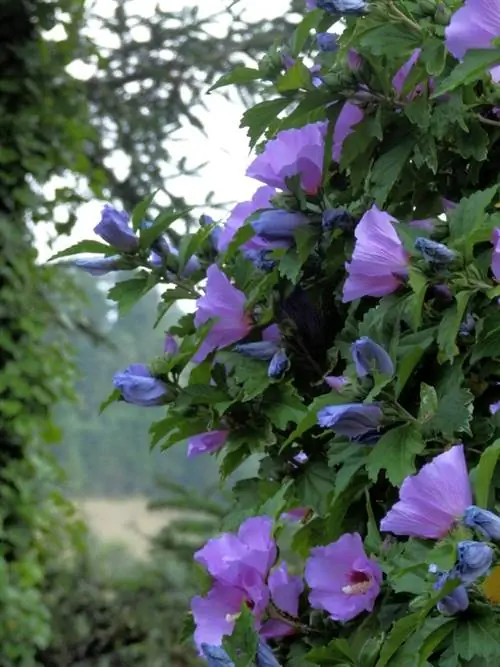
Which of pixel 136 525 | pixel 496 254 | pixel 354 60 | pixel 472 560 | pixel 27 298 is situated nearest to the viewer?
pixel 472 560

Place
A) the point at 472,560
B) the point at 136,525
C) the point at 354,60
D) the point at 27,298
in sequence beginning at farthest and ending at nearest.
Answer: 1. the point at 136,525
2. the point at 27,298
3. the point at 354,60
4. the point at 472,560

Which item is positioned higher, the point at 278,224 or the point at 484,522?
Answer: the point at 278,224

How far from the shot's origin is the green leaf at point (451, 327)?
0.54m

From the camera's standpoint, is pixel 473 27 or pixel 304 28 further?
pixel 304 28

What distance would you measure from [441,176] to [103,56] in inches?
102

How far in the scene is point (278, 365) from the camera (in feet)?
2.19

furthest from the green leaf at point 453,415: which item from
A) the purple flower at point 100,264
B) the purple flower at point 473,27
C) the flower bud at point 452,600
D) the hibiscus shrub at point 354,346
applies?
the purple flower at point 100,264

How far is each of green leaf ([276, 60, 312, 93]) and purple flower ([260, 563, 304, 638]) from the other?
0.37 meters

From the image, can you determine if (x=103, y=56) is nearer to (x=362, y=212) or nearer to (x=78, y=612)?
(x=78, y=612)

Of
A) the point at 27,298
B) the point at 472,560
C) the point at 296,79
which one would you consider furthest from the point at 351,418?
the point at 27,298

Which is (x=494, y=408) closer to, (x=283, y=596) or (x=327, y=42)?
(x=283, y=596)

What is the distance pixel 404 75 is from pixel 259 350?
24 centimetres

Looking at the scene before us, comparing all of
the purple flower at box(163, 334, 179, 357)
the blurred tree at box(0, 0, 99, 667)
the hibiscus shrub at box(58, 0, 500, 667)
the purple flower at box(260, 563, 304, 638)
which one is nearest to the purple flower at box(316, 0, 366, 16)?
the hibiscus shrub at box(58, 0, 500, 667)

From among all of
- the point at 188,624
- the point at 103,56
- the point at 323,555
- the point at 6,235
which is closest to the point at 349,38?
the point at 323,555
